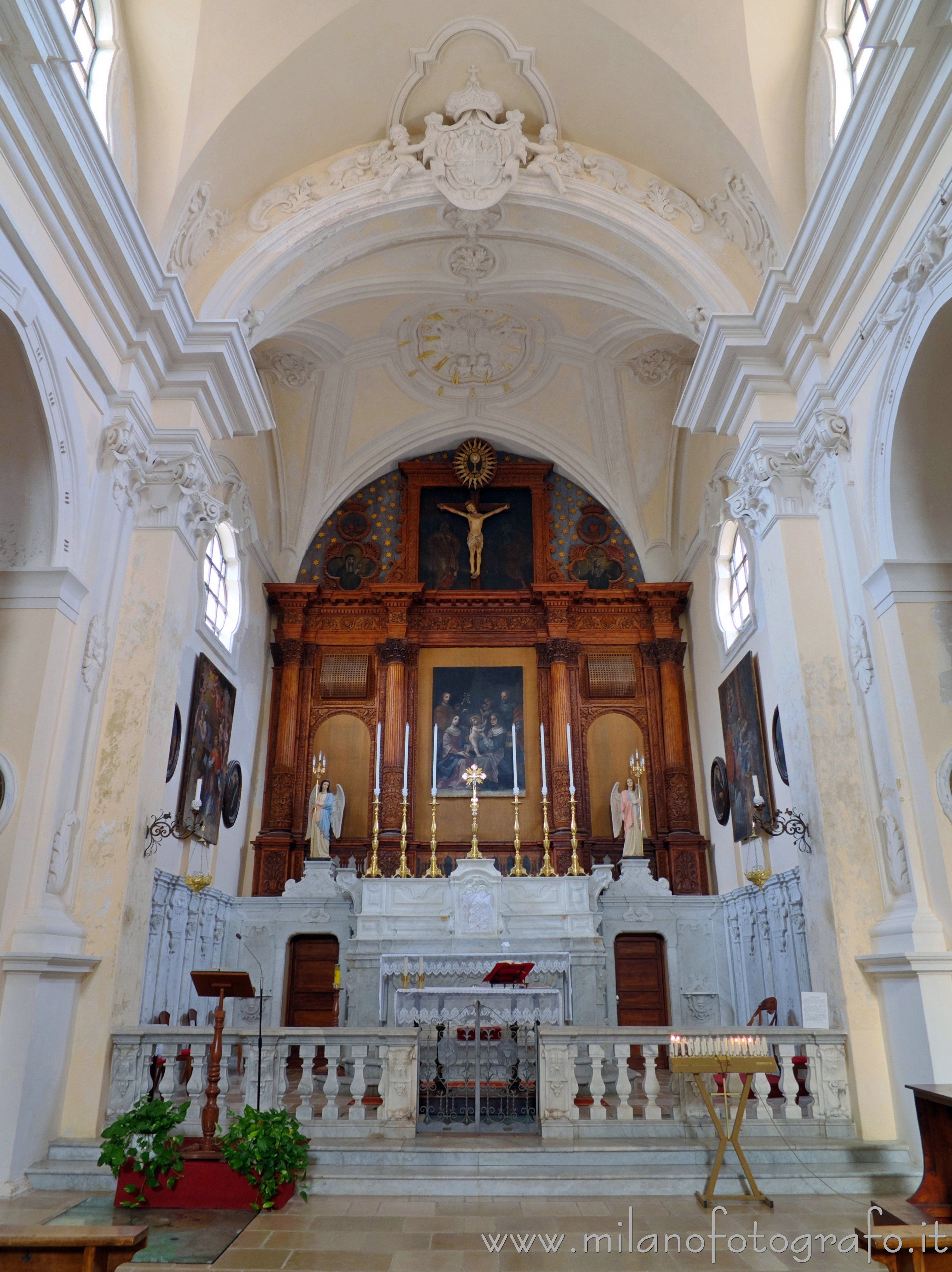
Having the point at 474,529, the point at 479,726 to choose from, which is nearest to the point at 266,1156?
the point at 479,726

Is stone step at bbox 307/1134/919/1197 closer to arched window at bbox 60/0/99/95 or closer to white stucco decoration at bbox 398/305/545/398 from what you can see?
arched window at bbox 60/0/99/95

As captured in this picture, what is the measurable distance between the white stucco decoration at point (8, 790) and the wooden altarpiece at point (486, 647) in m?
7.11

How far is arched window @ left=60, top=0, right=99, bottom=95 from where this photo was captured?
7.59 meters

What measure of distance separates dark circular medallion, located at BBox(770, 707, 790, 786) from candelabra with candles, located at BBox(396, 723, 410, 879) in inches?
207

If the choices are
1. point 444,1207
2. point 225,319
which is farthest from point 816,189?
point 444,1207

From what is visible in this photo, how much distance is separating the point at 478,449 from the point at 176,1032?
11286 mm

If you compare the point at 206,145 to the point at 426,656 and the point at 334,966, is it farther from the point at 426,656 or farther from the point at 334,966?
the point at 334,966

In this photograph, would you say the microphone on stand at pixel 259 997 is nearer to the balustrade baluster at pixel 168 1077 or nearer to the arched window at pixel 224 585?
the balustrade baluster at pixel 168 1077

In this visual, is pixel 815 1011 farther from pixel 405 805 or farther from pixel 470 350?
pixel 470 350

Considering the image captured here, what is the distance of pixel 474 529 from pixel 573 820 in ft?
18.4

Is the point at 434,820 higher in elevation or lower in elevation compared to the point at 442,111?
lower

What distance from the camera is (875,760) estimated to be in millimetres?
7426

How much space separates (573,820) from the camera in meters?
12.7

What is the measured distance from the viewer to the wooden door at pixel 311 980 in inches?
491
